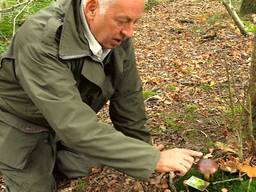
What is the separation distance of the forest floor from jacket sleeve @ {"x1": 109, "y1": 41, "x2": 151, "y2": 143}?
432mm

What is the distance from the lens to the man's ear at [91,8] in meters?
2.60

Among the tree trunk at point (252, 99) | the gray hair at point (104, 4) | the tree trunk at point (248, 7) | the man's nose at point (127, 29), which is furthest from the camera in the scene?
the tree trunk at point (248, 7)

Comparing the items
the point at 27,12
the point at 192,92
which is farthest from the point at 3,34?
the point at 192,92

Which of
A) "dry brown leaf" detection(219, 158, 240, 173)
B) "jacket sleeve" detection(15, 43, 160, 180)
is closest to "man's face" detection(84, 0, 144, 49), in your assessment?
"jacket sleeve" detection(15, 43, 160, 180)

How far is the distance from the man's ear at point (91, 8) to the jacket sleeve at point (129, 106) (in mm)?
913

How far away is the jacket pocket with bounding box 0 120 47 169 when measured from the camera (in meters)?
3.60

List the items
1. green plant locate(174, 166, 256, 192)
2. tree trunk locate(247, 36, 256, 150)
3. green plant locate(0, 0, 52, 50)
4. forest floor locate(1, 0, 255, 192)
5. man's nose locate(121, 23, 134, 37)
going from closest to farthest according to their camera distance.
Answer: man's nose locate(121, 23, 134, 37)
green plant locate(174, 166, 256, 192)
tree trunk locate(247, 36, 256, 150)
forest floor locate(1, 0, 255, 192)
green plant locate(0, 0, 52, 50)

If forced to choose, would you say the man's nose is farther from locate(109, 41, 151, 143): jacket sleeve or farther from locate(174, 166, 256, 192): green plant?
locate(174, 166, 256, 192): green plant

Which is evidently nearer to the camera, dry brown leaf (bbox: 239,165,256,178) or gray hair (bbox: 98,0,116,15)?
gray hair (bbox: 98,0,116,15)

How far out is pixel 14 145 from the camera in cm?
361

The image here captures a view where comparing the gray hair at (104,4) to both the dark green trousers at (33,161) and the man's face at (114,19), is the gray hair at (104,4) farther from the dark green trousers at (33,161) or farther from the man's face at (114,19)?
the dark green trousers at (33,161)

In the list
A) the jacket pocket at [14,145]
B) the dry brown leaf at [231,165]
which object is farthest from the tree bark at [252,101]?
the jacket pocket at [14,145]

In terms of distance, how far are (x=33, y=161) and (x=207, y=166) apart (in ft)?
5.32

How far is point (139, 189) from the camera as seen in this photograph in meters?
3.43
